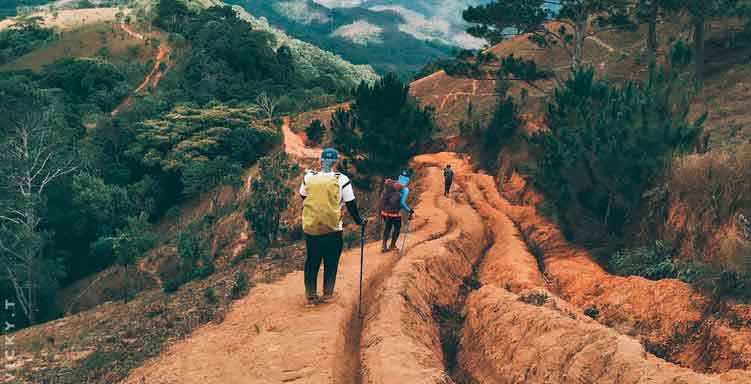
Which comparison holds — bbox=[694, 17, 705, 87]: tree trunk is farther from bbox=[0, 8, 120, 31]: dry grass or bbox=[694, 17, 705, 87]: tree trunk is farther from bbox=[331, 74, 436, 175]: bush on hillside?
bbox=[0, 8, 120, 31]: dry grass

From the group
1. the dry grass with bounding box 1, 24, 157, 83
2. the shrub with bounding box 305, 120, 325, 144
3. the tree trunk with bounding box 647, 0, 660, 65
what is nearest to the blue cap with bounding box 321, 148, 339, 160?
the tree trunk with bounding box 647, 0, 660, 65

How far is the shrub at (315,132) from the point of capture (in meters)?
42.3

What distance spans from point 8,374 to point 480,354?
8171 millimetres

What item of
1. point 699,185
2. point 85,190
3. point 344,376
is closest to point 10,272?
point 85,190

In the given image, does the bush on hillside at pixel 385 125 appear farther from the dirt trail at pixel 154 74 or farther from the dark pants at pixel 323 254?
the dirt trail at pixel 154 74

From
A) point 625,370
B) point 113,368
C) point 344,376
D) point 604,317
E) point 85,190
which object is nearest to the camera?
point 625,370

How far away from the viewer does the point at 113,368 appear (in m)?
7.37

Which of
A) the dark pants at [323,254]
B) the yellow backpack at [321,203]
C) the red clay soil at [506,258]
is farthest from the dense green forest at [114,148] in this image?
the yellow backpack at [321,203]

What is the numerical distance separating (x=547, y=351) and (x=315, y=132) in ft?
122

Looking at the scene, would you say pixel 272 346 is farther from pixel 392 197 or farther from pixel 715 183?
pixel 715 183

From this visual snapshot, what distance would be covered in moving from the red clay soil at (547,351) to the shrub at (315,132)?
34335 mm

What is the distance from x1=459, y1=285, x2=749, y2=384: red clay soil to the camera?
5527 millimetres

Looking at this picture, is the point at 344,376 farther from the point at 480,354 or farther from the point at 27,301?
the point at 27,301

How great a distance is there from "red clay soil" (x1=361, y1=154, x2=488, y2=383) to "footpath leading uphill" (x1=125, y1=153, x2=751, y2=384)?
0.03 meters
